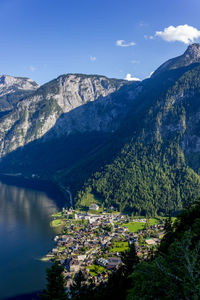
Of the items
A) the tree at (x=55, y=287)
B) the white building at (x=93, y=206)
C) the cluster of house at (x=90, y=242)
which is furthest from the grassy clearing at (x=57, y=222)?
the tree at (x=55, y=287)

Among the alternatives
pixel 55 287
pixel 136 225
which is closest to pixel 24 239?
pixel 136 225

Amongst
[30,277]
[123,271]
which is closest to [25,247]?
[30,277]

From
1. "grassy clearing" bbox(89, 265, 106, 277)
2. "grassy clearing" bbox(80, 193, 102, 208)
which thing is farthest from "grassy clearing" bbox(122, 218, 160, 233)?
"grassy clearing" bbox(89, 265, 106, 277)

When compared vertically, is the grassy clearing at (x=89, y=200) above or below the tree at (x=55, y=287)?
below

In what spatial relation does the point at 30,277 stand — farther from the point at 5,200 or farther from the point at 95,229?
the point at 5,200

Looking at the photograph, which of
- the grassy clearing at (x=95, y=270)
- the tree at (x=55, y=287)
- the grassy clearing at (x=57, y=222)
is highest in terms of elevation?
the tree at (x=55, y=287)

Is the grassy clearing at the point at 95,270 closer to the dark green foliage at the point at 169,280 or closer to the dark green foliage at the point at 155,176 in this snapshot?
the dark green foliage at the point at 169,280

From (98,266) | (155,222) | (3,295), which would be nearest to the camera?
(3,295)
